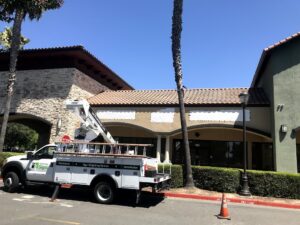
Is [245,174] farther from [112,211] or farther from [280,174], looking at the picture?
[112,211]

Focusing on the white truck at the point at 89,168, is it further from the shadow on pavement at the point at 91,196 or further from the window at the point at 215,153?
the window at the point at 215,153

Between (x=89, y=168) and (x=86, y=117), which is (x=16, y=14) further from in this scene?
(x=89, y=168)

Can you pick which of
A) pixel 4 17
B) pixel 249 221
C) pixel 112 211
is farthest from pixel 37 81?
pixel 249 221

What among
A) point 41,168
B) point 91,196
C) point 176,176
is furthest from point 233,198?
point 41,168

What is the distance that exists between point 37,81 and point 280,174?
17.0m

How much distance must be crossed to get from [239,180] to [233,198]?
163cm

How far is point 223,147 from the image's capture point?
64.4 feet

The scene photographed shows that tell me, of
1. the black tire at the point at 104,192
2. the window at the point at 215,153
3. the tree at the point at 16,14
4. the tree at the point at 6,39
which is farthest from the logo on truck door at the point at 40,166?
the tree at the point at 6,39

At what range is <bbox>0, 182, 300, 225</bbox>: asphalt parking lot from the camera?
26.4 ft

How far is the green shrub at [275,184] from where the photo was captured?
12859 mm

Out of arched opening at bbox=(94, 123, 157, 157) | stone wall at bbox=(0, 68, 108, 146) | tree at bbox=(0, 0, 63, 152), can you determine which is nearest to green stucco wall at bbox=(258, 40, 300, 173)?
arched opening at bbox=(94, 123, 157, 157)

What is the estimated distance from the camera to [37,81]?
2128 cm

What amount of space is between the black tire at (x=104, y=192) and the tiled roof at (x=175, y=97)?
993cm

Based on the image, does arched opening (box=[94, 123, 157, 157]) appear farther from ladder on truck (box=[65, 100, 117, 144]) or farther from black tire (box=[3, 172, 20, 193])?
black tire (box=[3, 172, 20, 193])
